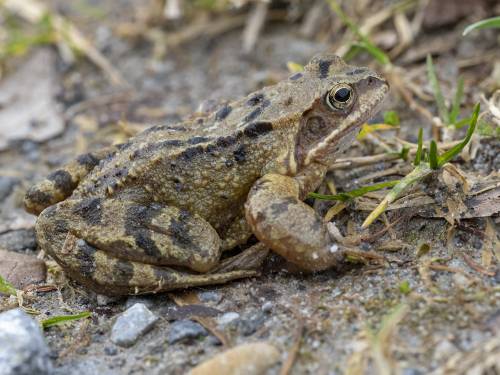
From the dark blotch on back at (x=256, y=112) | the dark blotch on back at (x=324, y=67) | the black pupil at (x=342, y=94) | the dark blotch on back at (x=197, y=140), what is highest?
the dark blotch on back at (x=324, y=67)

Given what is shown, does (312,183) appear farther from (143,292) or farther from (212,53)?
(212,53)

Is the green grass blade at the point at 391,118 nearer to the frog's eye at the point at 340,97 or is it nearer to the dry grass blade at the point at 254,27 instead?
the frog's eye at the point at 340,97

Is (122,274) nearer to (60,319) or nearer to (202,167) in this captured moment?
(60,319)

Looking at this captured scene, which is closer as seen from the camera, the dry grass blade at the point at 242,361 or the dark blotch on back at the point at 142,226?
the dry grass blade at the point at 242,361

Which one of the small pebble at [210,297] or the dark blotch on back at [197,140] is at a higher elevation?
the dark blotch on back at [197,140]

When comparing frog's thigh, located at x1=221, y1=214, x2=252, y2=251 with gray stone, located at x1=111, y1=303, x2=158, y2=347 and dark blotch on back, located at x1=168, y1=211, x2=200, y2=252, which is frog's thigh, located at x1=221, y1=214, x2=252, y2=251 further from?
gray stone, located at x1=111, y1=303, x2=158, y2=347

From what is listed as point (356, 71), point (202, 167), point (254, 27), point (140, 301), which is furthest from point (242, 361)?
point (254, 27)

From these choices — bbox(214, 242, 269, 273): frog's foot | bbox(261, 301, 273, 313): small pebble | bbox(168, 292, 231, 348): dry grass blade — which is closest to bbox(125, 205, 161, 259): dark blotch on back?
bbox(168, 292, 231, 348): dry grass blade

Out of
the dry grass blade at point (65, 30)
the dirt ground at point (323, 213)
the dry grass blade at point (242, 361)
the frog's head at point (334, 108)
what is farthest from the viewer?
the dry grass blade at point (65, 30)

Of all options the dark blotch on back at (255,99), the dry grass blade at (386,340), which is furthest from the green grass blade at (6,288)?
the dry grass blade at (386,340)
